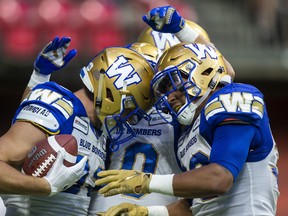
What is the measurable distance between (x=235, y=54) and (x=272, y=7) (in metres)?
0.79

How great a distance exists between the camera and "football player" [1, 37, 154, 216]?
13.3 ft

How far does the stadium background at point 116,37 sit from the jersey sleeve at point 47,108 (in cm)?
435

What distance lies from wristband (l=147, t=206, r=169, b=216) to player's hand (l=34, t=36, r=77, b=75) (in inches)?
40.4

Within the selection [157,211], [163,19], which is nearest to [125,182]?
[157,211]

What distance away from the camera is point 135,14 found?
30.5 feet

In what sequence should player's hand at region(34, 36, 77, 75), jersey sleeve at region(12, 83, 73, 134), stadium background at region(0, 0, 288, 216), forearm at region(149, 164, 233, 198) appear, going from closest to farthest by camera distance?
forearm at region(149, 164, 233, 198) → jersey sleeve at region(12, 83, 73, 134) → player's hand at region(34, 36, 77, 75) → stadium background at region(0, 0, 288, 216)

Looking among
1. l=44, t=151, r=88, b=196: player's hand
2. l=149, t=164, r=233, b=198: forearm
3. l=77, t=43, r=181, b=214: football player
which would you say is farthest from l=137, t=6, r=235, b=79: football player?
l=44, t=151, r=88, b=196: player's hand

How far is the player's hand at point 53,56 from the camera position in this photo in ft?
15.2

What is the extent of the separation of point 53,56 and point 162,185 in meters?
1.34

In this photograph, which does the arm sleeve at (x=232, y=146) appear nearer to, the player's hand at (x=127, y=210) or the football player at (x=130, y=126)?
the player's hand at (x=127, y=210)

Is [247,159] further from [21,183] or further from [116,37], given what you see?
[116,37]

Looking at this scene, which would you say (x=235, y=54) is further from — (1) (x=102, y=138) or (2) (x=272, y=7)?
(1) (x=102, y=138)

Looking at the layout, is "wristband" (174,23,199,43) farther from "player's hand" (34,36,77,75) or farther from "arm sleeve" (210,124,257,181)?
"arm sleeve" (210,124,257,181)

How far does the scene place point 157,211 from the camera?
4246 millimetres
